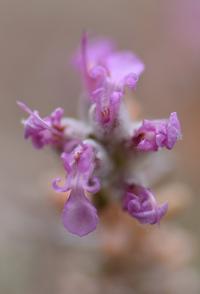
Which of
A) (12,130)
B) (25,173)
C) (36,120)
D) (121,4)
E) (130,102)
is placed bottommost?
(36,120)

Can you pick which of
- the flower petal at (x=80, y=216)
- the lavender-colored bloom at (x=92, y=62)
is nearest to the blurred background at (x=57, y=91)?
the lavender-colored bloom at (x=92, y=62)

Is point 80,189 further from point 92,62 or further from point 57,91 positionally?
point 57,91

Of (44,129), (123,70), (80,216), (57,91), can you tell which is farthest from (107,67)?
(57,91)

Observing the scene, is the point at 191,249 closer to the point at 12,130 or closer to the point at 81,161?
the point at 81,161

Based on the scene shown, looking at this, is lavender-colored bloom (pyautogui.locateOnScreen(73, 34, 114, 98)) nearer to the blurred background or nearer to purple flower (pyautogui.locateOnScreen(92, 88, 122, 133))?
purple flower (pyautogui.locateOnScreen(92, 88, 122, 133))

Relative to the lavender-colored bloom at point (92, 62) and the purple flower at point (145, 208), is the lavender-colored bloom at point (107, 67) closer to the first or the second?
the lavender-colored bloom at point (92, 62)

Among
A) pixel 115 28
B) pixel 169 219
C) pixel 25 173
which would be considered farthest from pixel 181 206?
pixel 115 28

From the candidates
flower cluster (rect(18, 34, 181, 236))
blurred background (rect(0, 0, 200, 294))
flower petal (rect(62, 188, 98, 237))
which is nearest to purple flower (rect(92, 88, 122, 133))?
flower cluster (rect(18, 34, 181, 236))
